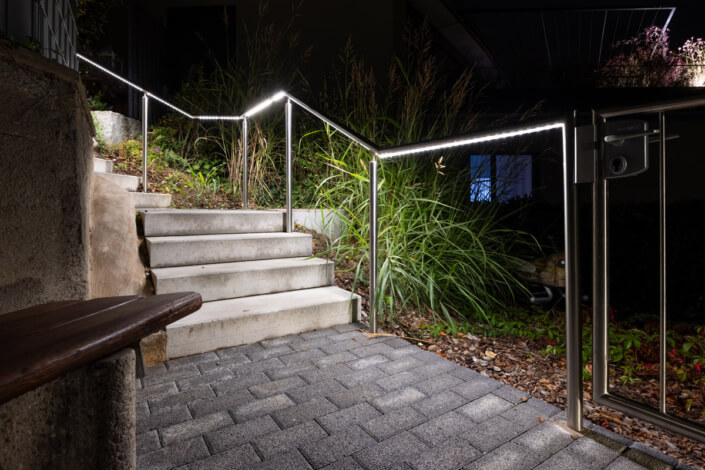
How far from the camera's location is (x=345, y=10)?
660cm

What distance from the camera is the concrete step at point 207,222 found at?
2.81 meters

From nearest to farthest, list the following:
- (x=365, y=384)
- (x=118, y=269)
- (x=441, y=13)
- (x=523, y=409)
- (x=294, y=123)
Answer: (x=523, y=409) → (x=365, y=384) → (x=118, y=269) → (x=294, y=123) → (x=441, y=13)

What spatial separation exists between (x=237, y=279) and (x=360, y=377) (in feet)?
3.66

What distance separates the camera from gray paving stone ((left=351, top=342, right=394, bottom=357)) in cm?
213

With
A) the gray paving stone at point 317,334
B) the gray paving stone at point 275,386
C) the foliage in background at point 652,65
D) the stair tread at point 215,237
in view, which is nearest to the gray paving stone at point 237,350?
the gray paving stone at point 317,334

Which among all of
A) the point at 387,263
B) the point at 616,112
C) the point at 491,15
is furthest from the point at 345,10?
the point at 616,112

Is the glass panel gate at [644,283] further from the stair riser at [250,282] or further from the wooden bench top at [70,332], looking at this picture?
the stair riser at [250,282]

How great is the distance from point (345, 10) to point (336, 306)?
580 cm

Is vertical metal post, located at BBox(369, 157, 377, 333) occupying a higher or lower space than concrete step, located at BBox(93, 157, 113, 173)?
lower

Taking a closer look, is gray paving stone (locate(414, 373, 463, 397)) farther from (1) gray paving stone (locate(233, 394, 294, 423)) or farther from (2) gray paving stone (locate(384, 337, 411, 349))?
(1) gray paving stone (locate(233, 394, 294, 423))

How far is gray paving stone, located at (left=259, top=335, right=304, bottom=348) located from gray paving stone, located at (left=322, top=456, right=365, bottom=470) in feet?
3.44

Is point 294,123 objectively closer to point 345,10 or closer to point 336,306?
point 345,10

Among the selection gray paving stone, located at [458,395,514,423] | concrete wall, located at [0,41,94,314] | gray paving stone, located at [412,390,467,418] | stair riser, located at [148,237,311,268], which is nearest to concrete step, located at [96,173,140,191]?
stair riser, located at [148,237,311,268]

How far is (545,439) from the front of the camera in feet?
4.46
